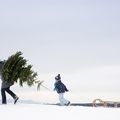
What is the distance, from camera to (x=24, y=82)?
23812 millimetres

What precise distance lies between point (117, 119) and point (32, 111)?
358 centimetres

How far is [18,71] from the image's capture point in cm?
2359

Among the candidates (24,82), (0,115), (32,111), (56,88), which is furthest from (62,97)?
(0,115)

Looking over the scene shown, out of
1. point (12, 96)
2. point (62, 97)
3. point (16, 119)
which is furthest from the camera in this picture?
point (62, 97)

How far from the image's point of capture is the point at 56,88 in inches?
945

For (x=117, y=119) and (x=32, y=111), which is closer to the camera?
(x=117, y=119)

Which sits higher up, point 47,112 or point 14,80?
point 14,80

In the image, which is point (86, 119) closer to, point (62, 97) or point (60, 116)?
point (60, 116)

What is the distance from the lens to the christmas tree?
902 inches

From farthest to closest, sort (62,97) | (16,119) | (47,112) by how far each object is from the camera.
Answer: (62,97), (47,112), (16,119)

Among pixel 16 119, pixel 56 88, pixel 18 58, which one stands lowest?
pixel 16 119

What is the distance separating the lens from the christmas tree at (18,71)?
22.9 m

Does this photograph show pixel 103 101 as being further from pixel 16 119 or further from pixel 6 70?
pixel 16 119

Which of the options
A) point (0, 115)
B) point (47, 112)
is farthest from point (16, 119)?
point (47, 112)
